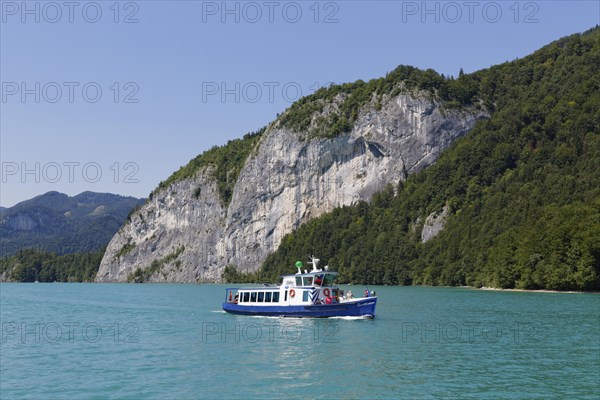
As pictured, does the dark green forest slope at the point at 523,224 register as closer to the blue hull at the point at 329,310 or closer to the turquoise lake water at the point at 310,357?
the turquoise lake water at the point at 310,357

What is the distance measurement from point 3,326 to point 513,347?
47605 millimetres

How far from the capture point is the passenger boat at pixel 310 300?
7056 centimetres

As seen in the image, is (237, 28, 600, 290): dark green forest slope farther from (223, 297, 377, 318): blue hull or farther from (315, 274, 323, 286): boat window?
(315, 274, 323, 286): boat window

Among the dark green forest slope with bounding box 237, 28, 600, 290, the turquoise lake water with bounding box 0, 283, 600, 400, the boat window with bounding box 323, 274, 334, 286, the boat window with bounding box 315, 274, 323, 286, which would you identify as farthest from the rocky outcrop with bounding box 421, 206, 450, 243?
the boat window with bounding box 315, 274, 323, 286

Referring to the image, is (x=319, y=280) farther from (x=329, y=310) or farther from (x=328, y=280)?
(x=329, y=310)

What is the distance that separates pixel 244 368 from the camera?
1649 inches

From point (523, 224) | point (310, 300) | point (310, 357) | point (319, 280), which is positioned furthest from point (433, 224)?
point (310, 357)

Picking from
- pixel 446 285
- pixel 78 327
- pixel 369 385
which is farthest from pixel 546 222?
pixel 369 385

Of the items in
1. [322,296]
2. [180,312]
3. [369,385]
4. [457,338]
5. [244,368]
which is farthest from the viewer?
[180,312]

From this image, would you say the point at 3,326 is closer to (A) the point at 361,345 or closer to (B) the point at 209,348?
(B) the point at 209,348

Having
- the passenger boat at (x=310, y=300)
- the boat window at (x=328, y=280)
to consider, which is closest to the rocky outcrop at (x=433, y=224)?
the passenger boat at (x=310, y=300)

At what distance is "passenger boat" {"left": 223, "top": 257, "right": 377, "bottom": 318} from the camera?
232 feet

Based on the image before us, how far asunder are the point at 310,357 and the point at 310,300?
2663cm

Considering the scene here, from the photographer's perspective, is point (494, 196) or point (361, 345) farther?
point (494, 196)
